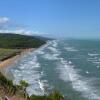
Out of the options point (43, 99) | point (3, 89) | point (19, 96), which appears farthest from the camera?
point (3, 89)

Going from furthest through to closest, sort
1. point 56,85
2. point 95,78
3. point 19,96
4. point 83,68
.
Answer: point 83,68 < point 95,78 < point 56,85 < point 19,96

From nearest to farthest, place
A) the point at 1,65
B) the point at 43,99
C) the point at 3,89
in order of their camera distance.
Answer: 1. the point at 43,99
2. the point at 3,89
3. the point at 1,65

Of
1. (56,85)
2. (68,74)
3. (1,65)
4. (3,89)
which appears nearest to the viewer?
(3,89)

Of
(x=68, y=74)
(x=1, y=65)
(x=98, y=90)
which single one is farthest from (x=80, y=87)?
(x=1, y=65)

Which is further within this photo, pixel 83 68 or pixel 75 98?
pixel 83 68

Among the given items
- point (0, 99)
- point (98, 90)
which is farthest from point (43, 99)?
point (98, 90)

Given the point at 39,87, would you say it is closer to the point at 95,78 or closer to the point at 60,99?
the point at 95,78

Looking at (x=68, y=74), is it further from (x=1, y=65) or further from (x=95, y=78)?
(x=1, y=65)

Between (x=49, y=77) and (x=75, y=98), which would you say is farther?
(x=49, y=77)
